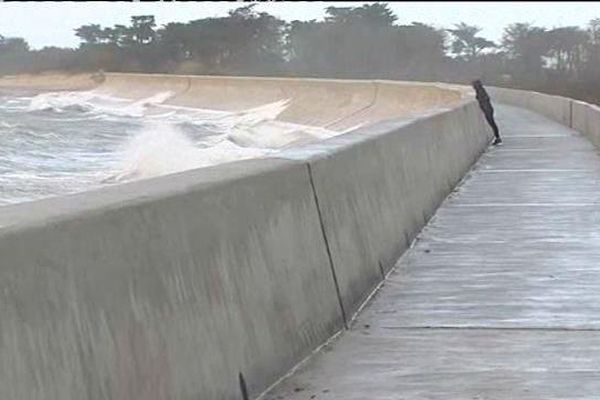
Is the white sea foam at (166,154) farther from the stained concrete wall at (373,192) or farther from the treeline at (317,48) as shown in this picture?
the treeline at (317,48)

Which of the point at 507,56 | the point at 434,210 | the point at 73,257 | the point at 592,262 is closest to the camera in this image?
the point at 73,257

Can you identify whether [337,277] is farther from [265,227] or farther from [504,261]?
[504,261]

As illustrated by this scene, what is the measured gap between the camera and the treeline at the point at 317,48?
276ft

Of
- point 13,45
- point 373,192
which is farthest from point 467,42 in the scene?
point 373,192

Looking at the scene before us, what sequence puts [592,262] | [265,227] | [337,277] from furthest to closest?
[592,262]
[337,277]
[265,227]

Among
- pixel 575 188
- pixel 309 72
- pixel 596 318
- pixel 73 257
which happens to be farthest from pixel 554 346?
pixel 309 72

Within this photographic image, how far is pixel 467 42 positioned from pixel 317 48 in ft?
41.0

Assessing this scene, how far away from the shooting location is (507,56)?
8400 centimetres

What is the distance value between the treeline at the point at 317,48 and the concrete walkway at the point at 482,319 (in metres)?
65.2

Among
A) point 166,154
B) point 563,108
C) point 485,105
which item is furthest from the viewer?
point 563,108

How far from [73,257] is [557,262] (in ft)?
20.4

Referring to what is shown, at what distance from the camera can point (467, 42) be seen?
326ft

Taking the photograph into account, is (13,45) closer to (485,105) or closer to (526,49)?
(485,105)

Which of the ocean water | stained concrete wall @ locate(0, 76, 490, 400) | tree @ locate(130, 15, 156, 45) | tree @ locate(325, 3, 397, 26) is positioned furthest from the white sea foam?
tree @ locate(325, 3, 397, 26)
